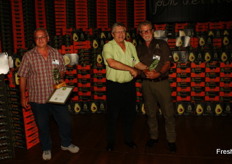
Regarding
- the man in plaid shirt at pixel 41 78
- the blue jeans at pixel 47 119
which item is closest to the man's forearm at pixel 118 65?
the man in plaid shirt at pixel 41 78

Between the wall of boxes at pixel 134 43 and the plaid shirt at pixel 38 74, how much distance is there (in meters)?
1.58

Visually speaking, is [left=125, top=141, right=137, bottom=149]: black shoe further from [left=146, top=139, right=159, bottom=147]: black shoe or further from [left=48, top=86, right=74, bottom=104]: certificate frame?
[left=48, top=86, right=74, bottom=104]: certificate frame

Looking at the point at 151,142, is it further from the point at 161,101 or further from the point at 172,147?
the point at 161,101

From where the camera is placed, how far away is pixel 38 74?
2.71 metres

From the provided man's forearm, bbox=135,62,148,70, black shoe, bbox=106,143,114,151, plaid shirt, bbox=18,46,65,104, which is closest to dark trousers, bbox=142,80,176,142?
man's forearm, bbox=135,62,148,70

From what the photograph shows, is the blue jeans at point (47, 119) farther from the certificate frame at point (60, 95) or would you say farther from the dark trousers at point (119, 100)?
the dark trousers at point (119, 100)

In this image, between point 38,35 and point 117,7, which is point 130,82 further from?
point 117,7

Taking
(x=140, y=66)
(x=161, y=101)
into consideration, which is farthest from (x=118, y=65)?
(x=161, y=101)

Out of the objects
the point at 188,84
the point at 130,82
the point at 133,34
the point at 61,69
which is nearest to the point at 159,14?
the point at 133,34

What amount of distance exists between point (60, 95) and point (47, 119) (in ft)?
1.54

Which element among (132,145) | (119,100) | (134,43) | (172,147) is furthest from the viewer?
(134,43)

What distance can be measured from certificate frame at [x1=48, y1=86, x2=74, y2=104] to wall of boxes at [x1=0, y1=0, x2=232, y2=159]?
1850mm

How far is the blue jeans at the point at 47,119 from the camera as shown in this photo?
9.16 ft

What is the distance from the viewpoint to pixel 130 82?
9.61 feet
